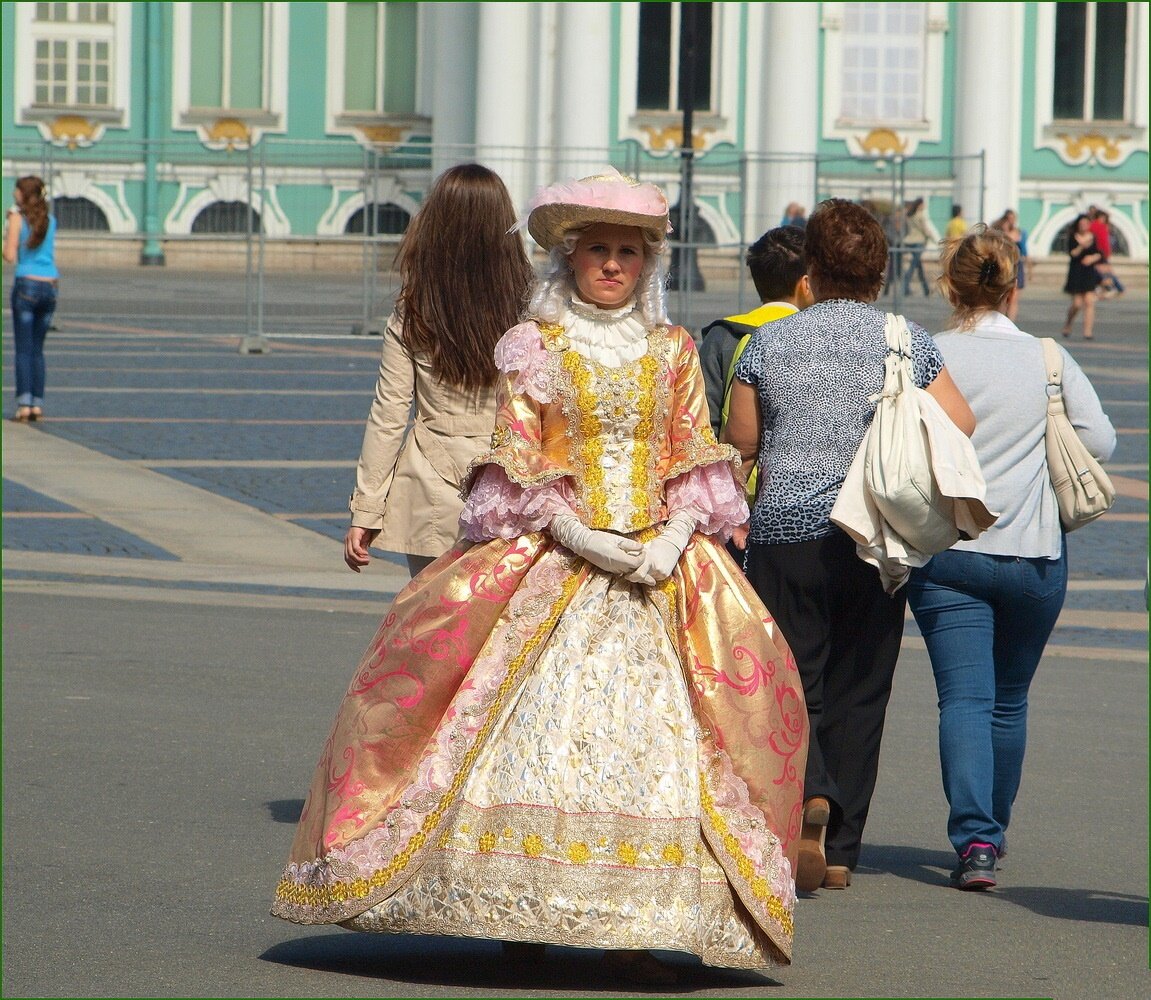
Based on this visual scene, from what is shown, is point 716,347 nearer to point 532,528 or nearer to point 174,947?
point 532,528

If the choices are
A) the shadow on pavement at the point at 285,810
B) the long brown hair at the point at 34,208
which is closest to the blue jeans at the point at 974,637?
the shadow on pavement at the point at 285,810

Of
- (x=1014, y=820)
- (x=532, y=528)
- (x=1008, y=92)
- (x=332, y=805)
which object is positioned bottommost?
(x=1014, y=820)

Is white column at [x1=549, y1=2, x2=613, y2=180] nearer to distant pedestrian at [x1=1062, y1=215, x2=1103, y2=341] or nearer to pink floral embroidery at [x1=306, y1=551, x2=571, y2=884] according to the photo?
distant pedestrian at [x1=1062, y1=215, x2=1103, y2=341]

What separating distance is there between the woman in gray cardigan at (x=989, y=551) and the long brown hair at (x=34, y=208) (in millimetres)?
11199

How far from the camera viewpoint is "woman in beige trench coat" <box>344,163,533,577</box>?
5582mm

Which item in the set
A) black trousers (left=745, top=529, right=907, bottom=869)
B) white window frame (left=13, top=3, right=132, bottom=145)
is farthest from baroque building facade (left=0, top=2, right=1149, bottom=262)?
black trousers (left=745, top=529, right=907, bottom=869)

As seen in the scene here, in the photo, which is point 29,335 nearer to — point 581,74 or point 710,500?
point 710,500

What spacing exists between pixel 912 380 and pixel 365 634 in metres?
3.99

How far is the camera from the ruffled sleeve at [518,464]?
456 centimetres

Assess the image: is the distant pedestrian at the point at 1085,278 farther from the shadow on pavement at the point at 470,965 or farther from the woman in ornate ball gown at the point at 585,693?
the shadow on pavement at the point at 470,965

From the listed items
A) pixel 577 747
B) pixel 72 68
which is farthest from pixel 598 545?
pixel 72 68

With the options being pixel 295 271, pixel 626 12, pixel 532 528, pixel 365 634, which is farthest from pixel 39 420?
pixel 626 12

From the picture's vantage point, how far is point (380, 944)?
15.6ft

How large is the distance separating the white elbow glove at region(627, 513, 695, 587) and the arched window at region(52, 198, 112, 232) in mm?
22665
